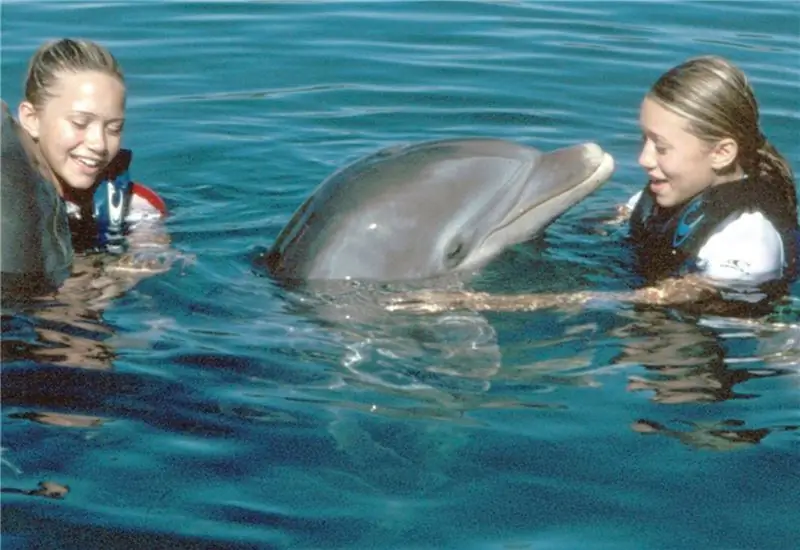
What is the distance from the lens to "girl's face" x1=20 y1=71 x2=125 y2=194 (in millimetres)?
7406

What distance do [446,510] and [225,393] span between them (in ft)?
4.85

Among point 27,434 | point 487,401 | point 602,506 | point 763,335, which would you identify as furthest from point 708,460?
point 27,434

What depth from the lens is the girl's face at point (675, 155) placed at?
297 inches

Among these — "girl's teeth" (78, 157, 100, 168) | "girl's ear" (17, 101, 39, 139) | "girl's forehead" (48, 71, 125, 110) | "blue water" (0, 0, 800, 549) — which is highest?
"girl's forehead" (48, 71, 125, 110)

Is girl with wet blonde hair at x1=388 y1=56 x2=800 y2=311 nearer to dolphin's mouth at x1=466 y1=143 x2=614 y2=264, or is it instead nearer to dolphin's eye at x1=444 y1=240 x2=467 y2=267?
dolphin's eye at x1=444 y1=240 x2=467 y2=267

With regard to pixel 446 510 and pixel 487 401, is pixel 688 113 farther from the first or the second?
pixel 446 510

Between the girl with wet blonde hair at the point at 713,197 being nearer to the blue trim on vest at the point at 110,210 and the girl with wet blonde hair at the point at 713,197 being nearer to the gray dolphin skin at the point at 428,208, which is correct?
the gray dolphin skin at the point at 428,208

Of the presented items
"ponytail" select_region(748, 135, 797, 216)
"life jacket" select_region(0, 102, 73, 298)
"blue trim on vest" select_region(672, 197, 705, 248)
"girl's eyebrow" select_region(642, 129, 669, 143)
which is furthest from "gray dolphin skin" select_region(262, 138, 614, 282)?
"life jacket" select_region(0, 102, 73, 298)

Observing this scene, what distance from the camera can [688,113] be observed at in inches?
295

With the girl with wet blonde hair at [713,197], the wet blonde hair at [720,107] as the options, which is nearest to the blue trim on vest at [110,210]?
the girl with wet blonde hair at [713,197]

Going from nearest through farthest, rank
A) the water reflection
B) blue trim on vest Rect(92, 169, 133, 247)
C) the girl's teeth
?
the water reflection < the girl's teeth < blue trim on vest Rect(92, 169, 133, 247)

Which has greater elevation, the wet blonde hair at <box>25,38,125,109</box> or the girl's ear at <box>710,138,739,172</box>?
the wet blonde hair at <box>25,38,125,109</box>

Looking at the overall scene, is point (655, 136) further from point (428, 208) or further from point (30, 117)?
point (30, 117)

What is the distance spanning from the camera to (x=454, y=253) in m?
7.13
